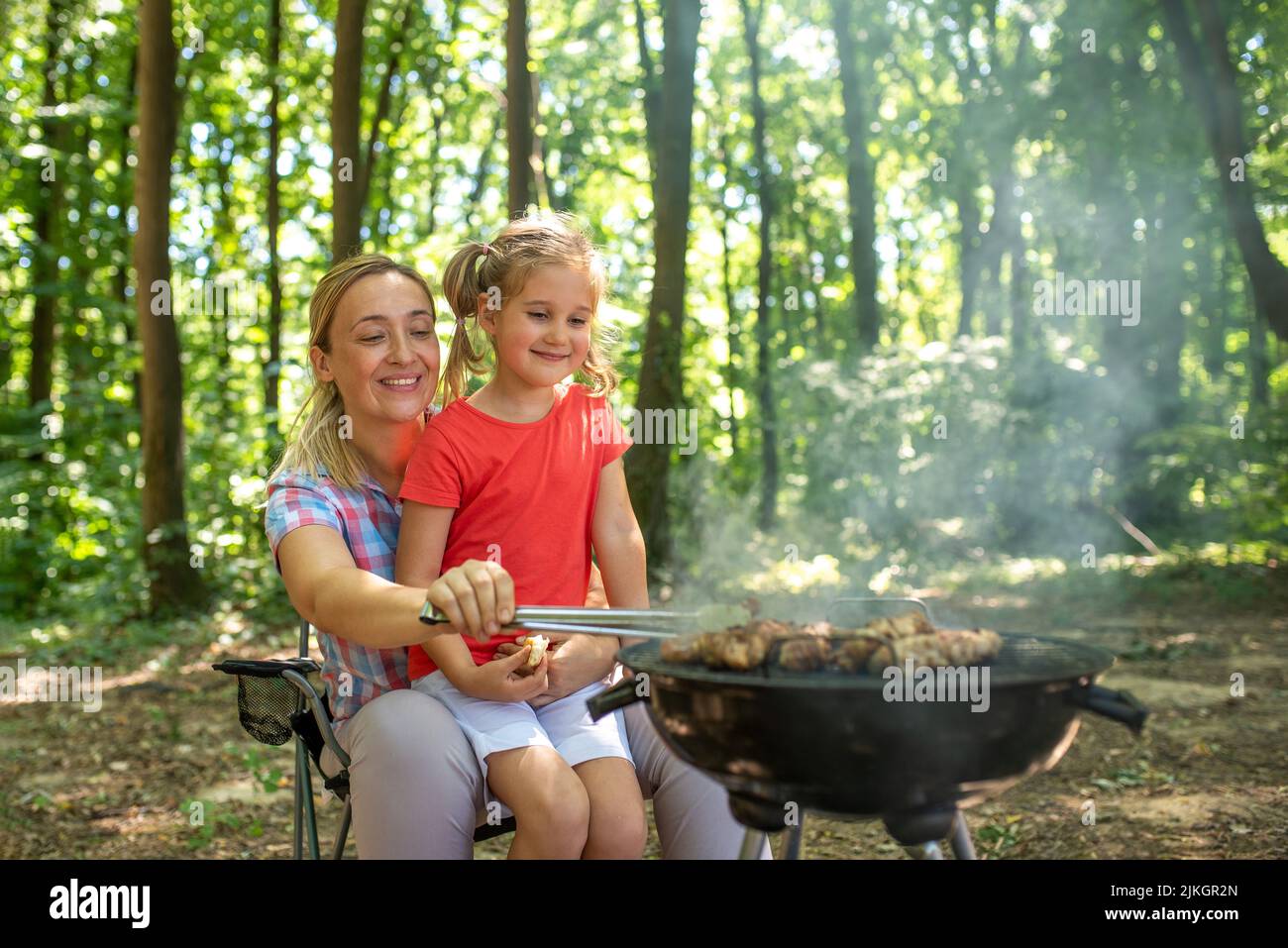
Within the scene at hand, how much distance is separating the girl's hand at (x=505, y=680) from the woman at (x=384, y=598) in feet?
0.06

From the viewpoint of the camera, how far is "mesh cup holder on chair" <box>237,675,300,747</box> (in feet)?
8.34

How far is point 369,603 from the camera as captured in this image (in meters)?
2.01

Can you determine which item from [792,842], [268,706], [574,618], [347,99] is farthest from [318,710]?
[347,99]

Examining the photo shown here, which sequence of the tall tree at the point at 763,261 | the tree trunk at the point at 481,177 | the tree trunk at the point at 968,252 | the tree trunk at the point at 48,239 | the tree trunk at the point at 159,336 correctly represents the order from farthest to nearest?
1. the tree trunk at the point at 968,252
2. the tree trunk at the point at 481,177
3. the tall tree at the point at 763,261
4. the tree trunk at the point at 48,239
5. the tree trunk at the point at 159,336

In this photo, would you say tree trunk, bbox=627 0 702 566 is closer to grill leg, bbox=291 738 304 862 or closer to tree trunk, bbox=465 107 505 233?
grill leg, bbox=291 738 304 862

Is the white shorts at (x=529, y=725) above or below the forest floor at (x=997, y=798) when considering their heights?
above

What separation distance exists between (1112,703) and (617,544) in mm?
1204

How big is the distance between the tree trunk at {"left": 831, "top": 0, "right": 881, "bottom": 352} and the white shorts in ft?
40.6

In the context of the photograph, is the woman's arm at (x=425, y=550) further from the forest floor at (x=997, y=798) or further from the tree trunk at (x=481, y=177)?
the tree trunk at (x=481, y=177)

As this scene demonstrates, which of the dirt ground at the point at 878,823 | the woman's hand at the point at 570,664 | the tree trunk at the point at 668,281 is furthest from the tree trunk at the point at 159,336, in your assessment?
the woman's hand at the point at 570,664

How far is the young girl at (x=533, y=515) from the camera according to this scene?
2.17m

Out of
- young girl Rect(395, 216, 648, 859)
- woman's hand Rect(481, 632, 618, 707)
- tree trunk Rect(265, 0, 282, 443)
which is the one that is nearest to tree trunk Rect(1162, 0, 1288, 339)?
young girl Rect(395, 216, 648, 859)
